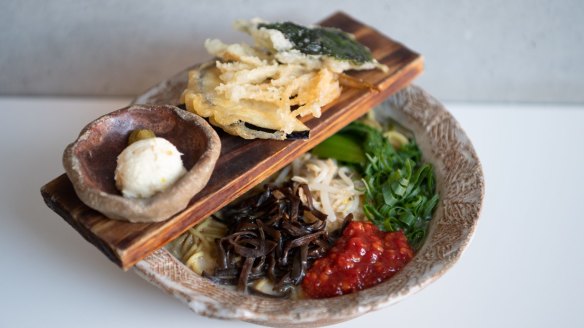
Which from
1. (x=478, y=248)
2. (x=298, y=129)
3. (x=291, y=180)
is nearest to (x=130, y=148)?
(x=298, y=129)

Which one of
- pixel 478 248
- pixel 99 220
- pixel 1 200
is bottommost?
pixel 478 248

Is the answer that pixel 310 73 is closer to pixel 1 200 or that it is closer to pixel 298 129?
pixel 298 129

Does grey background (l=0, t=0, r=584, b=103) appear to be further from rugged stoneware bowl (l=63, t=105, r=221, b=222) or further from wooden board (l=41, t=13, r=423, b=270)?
rugged stoneware bowl (l=63, t=105, r=221, b=222)

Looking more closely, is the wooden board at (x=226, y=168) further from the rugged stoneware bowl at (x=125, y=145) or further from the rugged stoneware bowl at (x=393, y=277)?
the rugged stoneware bowl at (x=393, y=277)

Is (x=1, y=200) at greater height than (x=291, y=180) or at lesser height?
lesser

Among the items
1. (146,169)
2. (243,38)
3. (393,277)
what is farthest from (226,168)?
(243,38)

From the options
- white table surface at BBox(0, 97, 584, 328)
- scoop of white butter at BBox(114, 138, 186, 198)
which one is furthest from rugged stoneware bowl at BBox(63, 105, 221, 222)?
white table surface at BBox(0, 97, 584, 328)

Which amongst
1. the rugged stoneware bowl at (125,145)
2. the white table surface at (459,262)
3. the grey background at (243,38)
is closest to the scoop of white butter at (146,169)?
the rugged stoneware bowl at (125,145)
